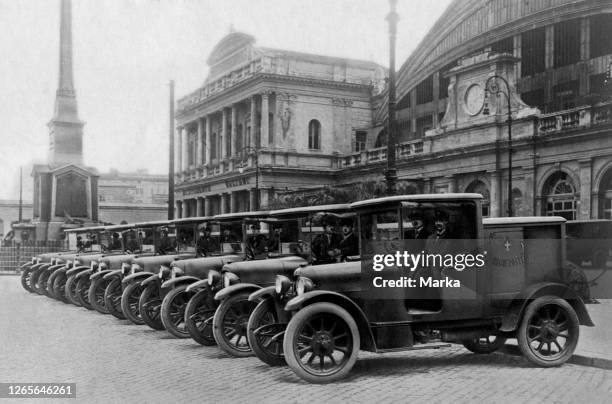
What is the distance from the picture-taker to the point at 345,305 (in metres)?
8.59

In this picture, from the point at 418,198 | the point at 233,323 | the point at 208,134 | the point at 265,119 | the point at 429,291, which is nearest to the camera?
the point at 418,198

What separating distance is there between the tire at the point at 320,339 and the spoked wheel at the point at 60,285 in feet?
38.7

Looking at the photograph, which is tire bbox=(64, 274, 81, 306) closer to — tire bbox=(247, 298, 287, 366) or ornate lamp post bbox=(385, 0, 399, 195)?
ornate lamp post bbox=(385, 0, 399, 195)

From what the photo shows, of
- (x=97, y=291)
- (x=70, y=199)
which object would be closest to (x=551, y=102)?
(x=70, y=199)

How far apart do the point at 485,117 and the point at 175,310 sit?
24.0m

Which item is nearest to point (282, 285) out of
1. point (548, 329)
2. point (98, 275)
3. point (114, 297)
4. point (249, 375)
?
point (249, 375)

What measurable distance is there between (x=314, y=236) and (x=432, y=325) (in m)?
2.15

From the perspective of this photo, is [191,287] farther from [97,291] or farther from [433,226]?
[97,291]

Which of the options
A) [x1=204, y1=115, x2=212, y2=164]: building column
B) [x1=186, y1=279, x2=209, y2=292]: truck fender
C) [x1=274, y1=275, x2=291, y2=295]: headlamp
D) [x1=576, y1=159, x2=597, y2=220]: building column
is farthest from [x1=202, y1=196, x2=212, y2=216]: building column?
[x1=274, y1=275, x2=291, y2=295]: headlamp

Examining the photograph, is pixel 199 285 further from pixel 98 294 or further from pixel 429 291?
pixel 98 294

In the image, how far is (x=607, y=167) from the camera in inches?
1115

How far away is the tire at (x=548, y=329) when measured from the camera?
9.21 meters

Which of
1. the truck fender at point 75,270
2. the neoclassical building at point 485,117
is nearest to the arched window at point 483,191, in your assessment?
the neoclassical building at point 485,117

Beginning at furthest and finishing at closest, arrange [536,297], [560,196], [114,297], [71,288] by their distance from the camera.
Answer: [560,196], [71,288], [114,297], [536,297]
